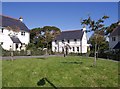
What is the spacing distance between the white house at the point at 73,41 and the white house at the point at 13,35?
16.4 meters

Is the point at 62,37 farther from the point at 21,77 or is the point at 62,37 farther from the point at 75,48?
the point at 21,77

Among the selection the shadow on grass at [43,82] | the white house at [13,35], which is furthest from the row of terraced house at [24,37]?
the shadow on grass at [43,82]

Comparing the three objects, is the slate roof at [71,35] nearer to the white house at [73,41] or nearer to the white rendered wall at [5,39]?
the white house at [73,41]

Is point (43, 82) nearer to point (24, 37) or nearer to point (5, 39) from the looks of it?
point (5, 39)

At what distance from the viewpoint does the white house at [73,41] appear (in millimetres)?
67688

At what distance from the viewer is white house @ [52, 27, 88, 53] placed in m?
67.7

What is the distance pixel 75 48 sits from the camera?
69.8 meters

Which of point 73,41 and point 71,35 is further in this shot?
point 71,35

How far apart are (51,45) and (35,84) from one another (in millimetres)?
67669

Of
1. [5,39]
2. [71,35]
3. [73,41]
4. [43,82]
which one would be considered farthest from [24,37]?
[43,82]

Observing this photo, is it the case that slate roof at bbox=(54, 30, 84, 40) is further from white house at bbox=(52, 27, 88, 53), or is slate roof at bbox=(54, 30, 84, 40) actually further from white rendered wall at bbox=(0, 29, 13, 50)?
white rendered wall at bbox=(0, 29, 13, 50)

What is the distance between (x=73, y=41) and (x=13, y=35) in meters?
27.0

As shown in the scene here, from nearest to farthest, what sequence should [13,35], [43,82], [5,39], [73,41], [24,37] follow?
[43,82]
[13,35]
[5,39]
[24,37]
[73,41]

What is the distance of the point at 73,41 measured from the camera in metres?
69.2
